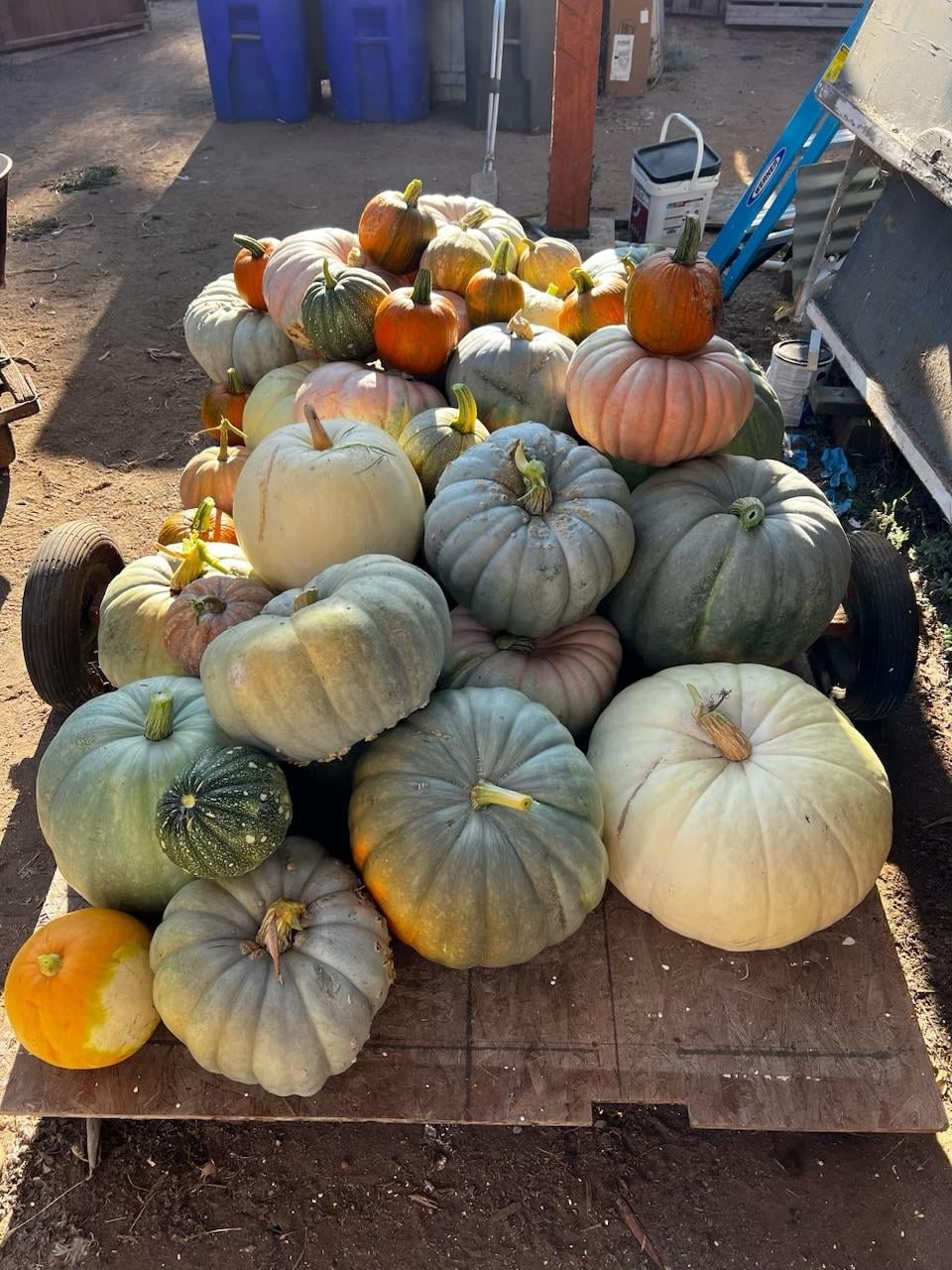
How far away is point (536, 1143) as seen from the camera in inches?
99.1

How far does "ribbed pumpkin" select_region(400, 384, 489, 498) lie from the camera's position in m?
2.69

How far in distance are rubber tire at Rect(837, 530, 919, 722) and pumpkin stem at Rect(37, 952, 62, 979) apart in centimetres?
277

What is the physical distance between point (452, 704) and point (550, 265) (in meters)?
2.32

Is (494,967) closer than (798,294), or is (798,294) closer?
(494,967)

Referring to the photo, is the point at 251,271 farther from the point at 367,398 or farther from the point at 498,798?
the point at 498,798

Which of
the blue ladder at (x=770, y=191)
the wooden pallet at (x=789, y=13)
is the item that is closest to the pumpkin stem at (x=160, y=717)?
the blue ladder at (x=770, y=191)

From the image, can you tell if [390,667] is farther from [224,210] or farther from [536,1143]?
[224,210]

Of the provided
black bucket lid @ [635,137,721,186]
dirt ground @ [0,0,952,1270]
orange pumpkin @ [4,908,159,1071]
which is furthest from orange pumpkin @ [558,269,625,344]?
black bucket lid @ [635,137,721,186]

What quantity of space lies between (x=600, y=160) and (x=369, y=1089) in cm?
973

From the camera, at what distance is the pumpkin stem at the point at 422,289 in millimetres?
2938

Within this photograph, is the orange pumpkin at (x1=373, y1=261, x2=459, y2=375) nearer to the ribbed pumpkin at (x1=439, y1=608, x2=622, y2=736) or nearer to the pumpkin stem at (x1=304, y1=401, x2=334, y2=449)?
the pumpkin stem at (x1=304, y1=401, x2=334, y2=449)

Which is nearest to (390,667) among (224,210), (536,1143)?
(536,1143)

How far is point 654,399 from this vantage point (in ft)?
8.27

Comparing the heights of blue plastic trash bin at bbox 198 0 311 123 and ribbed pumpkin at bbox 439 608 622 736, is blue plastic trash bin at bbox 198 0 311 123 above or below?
below
